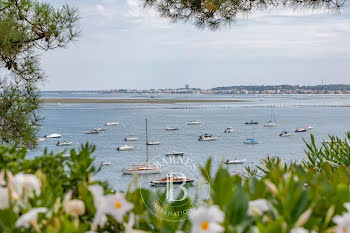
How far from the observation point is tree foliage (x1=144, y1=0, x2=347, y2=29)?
4.54 meters

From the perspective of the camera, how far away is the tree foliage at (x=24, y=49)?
3836mm

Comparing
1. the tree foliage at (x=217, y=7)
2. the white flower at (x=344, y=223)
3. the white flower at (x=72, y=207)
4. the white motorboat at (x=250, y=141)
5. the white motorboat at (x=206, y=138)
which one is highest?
the tree foliage at (x=217, y=7)

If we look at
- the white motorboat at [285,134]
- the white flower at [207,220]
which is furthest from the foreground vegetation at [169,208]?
the white motorboat at [285,134]

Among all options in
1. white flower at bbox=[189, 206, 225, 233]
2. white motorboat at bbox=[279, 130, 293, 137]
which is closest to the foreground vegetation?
white flower at bbox=[189, 206, 225, 233]

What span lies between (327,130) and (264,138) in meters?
5.86

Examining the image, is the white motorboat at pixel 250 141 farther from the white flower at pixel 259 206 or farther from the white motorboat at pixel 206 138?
the white flower at pixel 259 206

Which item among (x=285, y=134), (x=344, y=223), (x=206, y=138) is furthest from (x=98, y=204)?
(x=285, y=134)

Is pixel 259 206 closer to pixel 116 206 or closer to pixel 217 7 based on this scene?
pixel 116 206

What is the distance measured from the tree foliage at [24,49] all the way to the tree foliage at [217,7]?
131 cm

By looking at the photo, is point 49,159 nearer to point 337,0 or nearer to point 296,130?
point 337,0

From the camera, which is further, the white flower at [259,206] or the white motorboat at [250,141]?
the white motorboat at [250,141]

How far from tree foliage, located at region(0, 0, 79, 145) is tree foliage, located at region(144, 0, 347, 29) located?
1.31 meters

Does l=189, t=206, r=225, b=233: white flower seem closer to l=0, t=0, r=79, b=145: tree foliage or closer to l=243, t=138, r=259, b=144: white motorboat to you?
l=0, t=0, r=79, b=145: tree foliage

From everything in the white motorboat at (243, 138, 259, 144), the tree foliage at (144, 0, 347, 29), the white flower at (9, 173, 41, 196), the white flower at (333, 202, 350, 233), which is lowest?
the white motorboat at (243, 138, 259, 144)
